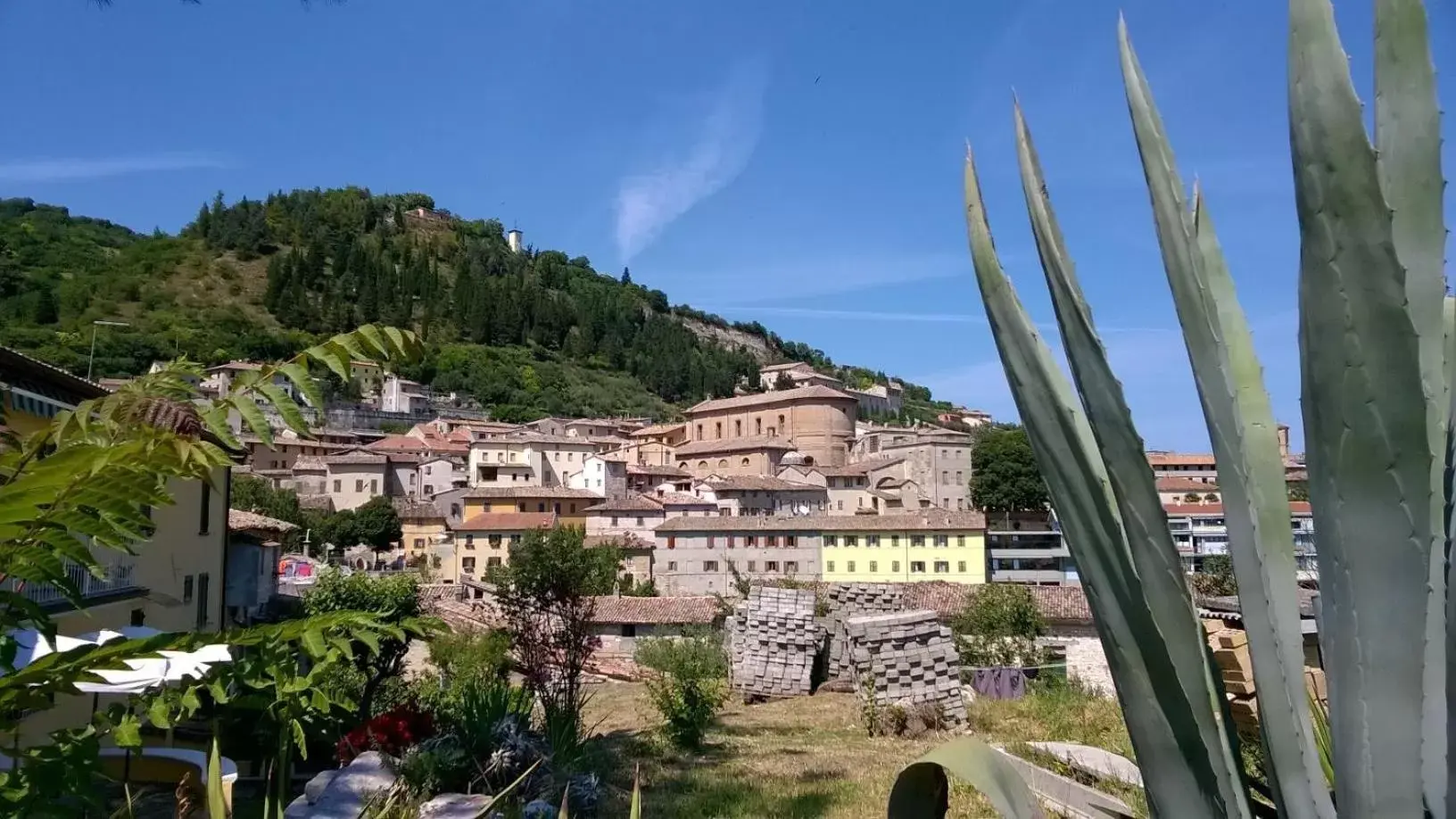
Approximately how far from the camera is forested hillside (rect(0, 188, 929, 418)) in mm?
80938

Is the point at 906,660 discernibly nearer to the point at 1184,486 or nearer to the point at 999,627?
the point at 999,627

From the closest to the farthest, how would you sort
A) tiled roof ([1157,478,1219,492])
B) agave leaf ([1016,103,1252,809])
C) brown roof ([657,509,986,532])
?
agave leaf ([1016,103,1252,809]) < brown roof ([657,509,986,532]) < tiled roof ([1157,478,1219,492])

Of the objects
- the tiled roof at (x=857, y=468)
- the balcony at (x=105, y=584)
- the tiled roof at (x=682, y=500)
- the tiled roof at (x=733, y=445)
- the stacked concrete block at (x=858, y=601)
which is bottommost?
the stacked concrete block at (x=858, y=601)

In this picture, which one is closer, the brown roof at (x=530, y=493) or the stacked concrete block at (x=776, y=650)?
the stacked concrete block at (x=776, y=650)

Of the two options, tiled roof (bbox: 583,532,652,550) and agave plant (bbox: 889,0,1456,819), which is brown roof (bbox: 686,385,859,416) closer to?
tiled roof (bbox: 583,532,652,550)

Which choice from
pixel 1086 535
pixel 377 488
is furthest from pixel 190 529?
pixel 377 488

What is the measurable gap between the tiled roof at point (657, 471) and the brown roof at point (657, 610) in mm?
27719

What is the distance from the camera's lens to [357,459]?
58.0m

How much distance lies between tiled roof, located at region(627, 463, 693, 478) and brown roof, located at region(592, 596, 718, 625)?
90.9 ft

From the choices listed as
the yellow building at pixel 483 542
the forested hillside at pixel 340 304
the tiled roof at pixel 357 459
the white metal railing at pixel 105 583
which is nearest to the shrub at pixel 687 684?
the white metal railing at pixel 105 583

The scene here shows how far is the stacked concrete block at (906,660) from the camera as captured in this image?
568 inches

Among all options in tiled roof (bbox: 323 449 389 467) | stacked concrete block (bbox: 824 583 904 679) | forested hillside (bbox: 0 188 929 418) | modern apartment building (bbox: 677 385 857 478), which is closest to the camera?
stacked concrete block (bbox: 824 583 904 679)

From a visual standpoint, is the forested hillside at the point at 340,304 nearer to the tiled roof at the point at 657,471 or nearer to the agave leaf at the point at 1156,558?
the tiled roof at the point at 657,471

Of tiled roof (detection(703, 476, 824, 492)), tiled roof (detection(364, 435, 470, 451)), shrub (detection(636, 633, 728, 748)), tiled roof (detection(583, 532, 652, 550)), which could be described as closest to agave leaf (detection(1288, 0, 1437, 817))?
shrub (detection(636, 633, 728, 748))
